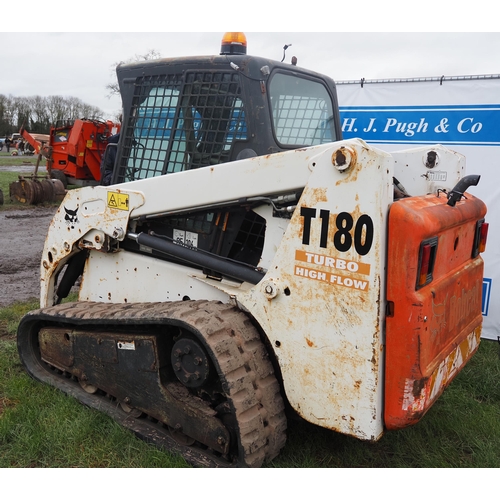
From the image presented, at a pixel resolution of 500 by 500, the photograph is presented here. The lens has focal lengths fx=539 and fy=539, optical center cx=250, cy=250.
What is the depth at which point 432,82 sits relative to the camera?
5625 millimetres

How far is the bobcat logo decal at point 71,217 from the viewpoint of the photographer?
145 inches

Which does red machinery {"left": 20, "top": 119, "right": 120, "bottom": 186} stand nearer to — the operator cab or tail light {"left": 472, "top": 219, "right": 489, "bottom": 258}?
the operator cab

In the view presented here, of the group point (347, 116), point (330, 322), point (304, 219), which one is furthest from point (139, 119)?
point (347, 116)

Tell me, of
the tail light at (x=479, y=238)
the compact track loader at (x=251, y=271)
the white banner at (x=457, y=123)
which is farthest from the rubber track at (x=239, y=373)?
the white banner at (x=457, y=123)

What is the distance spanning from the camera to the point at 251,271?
297cm

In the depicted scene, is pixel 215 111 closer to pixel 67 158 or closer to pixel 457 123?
pixel 457 123

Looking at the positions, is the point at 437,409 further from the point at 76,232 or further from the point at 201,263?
the point at 76,232

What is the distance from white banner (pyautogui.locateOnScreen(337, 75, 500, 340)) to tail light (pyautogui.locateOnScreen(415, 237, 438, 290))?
3.15 metres

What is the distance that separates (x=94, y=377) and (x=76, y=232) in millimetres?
984

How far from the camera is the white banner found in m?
5.36

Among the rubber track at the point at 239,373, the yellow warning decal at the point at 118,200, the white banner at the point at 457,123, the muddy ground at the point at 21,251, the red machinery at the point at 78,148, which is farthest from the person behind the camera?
the red machinery at the point at 78,148

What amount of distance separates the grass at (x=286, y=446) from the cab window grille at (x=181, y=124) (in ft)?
5.32

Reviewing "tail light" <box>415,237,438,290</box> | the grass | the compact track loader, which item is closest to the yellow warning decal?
the compact track loader

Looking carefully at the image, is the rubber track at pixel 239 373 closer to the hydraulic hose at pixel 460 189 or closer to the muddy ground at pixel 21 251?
the hydraulic hose at pixel 460 189
